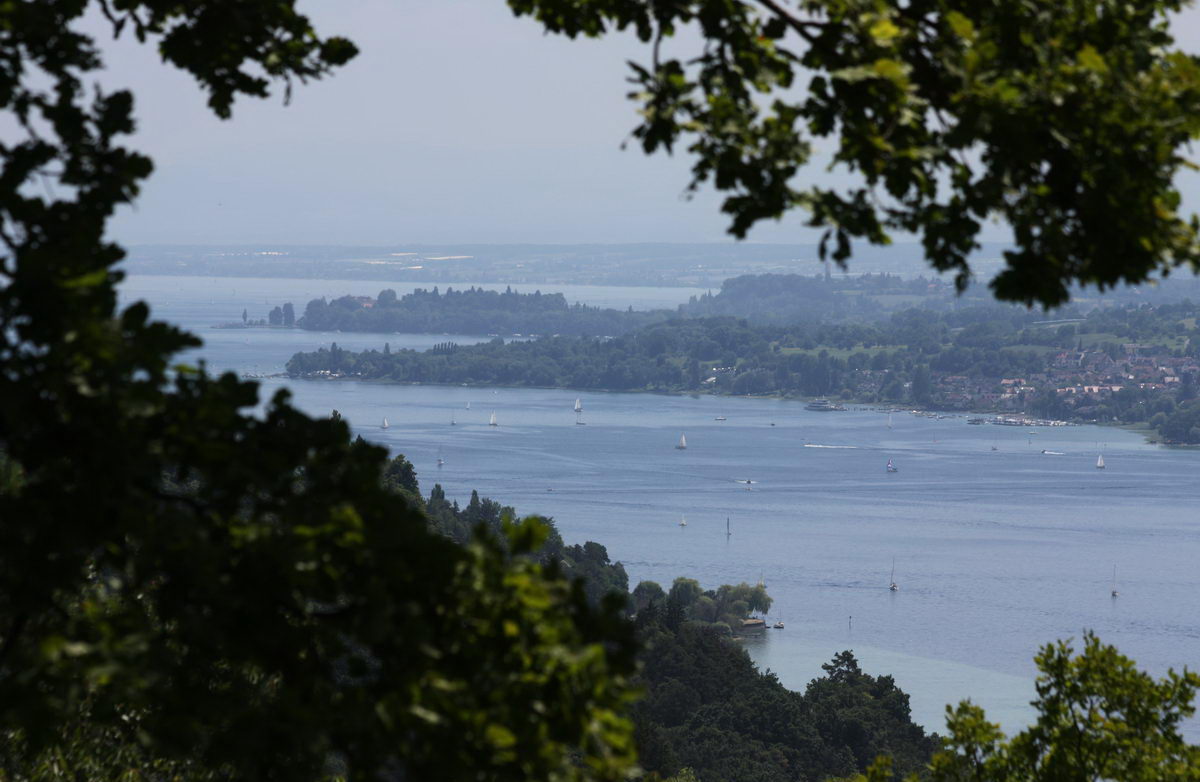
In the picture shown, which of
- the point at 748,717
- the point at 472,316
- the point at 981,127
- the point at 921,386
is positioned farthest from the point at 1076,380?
the point at 981,127

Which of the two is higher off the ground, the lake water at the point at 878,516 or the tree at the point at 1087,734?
the tree at the point at 1087,734

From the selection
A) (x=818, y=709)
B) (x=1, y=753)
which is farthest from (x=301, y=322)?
(x=1, y=753)

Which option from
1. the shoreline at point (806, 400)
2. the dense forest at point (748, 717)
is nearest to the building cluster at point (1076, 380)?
the shoreline at point (806, 400)

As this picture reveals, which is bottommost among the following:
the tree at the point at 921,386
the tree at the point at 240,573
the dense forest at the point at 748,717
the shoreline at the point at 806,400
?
the dense forest at the point at 748,717

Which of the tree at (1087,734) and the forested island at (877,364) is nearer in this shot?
the tree at (1087,734)

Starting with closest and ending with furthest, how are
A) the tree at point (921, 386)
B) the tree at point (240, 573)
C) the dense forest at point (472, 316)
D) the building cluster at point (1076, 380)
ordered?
the tree at point (240, 573)
the building cluster at point (1076, 380)
the tree at point (921, 386)
the dense forest at point (472, 316)

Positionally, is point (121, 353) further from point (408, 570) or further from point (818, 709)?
point (818, 709)

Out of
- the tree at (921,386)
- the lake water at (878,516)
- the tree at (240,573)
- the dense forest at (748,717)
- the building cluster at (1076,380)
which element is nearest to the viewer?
the tree at (240,573)

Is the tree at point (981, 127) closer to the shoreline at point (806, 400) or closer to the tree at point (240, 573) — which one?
the tree at point (240, 573)

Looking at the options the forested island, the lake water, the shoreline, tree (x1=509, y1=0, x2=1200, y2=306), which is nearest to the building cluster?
the forested island
